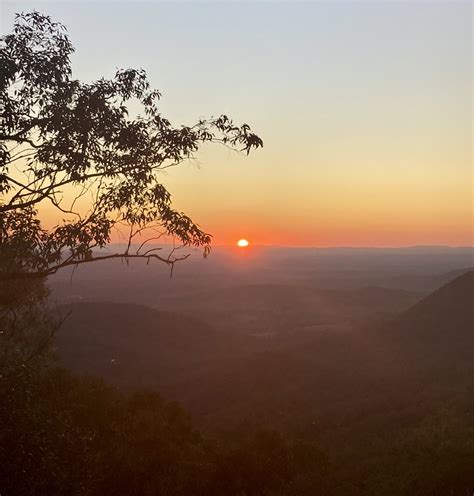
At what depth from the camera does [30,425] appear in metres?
9.53

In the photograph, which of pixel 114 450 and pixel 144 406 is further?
pixel 144 406

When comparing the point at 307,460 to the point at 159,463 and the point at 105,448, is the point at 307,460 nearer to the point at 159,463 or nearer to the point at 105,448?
the point at 159,463

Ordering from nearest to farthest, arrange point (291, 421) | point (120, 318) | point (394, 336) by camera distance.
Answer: point (291, 421) < point (394, 336) < point (120, 318)

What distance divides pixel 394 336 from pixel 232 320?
2804 inches

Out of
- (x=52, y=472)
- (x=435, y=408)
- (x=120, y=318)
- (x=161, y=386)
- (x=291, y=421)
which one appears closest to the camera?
(x=52, y=472)

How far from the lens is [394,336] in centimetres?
8112

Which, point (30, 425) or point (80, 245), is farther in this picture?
point (80, 245)

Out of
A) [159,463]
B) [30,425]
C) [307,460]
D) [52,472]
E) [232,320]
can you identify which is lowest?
[232,320]

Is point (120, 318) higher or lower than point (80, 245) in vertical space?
lower

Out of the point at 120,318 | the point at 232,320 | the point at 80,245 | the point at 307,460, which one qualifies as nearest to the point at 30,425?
the point at 80,245

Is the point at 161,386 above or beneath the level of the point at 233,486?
beneath

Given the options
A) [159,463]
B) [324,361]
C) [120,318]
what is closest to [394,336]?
[324,361]

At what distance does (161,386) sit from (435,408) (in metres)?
34.4

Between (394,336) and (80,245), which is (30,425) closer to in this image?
(80,245)
